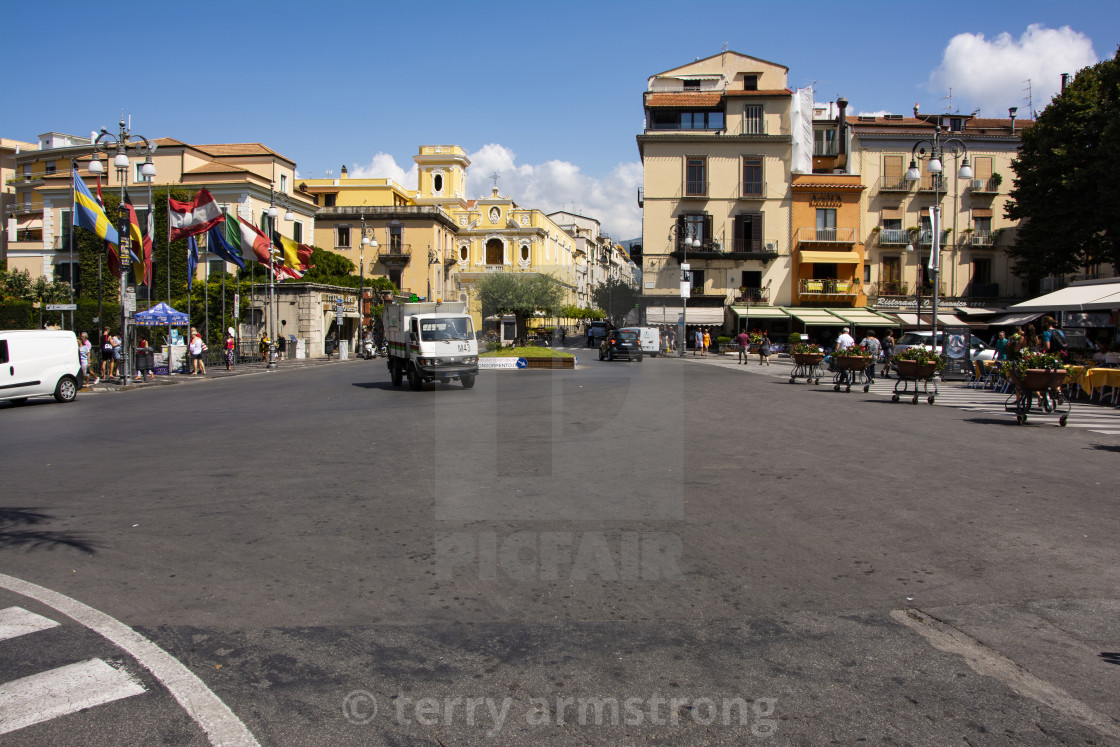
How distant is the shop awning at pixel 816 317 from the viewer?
1863 inches

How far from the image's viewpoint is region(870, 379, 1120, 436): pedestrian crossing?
1391 cm

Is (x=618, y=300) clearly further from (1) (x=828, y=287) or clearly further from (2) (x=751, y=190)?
(1) (x=828, y=287)

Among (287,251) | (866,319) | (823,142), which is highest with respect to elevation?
(823,142)

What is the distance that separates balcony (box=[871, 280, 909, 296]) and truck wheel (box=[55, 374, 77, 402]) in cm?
4569

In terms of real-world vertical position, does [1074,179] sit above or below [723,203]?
below

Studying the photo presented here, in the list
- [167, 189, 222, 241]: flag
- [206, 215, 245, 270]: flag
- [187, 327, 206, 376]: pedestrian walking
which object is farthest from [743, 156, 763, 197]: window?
[187, 327, 206, 376]: pedestrian walking

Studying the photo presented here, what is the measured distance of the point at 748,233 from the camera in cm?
5259

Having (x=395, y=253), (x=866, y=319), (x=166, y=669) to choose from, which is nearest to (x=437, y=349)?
(x=166, y=669)

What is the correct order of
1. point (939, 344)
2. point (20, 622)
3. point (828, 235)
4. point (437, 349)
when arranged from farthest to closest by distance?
point (828, 235)
point (939, 344)
point (437, 349)
point (20, 622)

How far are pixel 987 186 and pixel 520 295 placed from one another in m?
39.2

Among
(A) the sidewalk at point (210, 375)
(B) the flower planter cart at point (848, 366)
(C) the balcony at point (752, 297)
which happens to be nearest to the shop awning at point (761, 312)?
(C) the balcony at point (752, 297)

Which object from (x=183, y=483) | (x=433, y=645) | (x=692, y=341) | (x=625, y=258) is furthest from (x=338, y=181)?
(x=625, y=258)

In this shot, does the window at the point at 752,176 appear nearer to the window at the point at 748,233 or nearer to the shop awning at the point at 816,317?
the window at the point at 748,233

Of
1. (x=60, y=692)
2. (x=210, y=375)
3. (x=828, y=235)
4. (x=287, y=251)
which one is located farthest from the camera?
(x=828, y=235)
